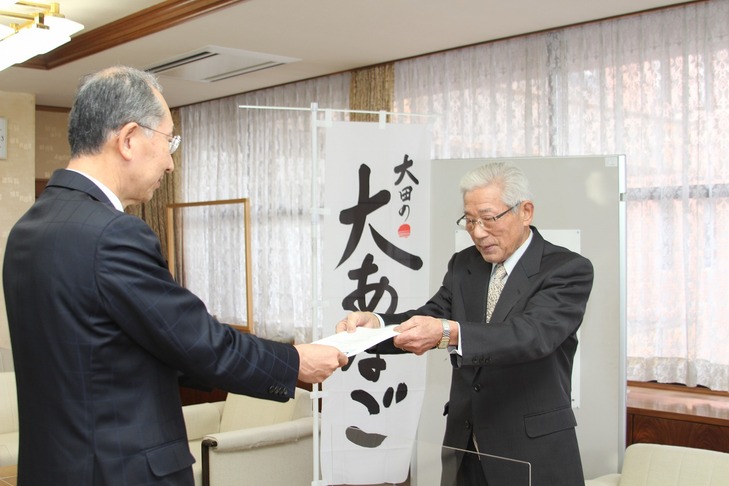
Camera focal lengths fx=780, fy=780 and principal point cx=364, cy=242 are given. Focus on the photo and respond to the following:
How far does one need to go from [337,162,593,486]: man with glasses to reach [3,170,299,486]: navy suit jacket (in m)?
0.76

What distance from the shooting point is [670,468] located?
290 centimetres

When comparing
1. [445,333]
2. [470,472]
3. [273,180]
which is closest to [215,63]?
[273,180]

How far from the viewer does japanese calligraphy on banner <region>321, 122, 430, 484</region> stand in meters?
3.61

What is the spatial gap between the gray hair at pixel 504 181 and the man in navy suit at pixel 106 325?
98cm

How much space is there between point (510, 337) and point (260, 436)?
7.64 ft

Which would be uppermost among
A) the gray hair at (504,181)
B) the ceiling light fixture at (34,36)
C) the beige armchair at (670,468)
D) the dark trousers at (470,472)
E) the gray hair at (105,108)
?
the ceiling light fixture at (34,36)

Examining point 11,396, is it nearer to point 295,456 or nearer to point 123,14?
point 295,456

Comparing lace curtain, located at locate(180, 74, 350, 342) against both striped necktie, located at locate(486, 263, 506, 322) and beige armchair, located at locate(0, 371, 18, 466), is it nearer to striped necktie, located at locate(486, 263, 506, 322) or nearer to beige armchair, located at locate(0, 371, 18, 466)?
beige armchair, located at locate(0, 371, 18, 466)

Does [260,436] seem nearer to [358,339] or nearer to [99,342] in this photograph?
[358,339]

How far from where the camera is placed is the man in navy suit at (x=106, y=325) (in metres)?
1.46

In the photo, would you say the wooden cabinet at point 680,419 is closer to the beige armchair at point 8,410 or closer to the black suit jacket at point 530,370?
the black suit jacket at point 530,370

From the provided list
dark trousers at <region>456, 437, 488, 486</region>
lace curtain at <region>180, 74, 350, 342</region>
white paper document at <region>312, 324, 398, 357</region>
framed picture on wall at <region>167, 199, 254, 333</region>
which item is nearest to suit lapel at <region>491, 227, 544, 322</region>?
white paper document at <region>312, 324, 398, 357</region>

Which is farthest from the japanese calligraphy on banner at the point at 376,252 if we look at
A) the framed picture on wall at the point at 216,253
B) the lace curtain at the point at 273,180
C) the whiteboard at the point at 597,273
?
the framed picture on wall at the point at 216,253

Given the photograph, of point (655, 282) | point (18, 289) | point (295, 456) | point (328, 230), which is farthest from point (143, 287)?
point (655, 282)
